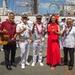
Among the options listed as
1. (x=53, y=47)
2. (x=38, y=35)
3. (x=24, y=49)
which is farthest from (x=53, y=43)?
(x=24, y=49)

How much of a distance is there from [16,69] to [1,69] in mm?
515

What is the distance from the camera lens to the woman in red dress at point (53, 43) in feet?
27.1

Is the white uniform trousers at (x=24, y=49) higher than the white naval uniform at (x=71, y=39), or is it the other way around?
the white naval uniform at (x=71, y=39)

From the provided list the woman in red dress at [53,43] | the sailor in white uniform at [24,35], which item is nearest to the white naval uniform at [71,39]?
the woman in red dress at [53,43]

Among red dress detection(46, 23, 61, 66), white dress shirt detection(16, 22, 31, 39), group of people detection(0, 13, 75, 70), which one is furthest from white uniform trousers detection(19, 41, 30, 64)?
red dress detection(46, 23, 61, 66)

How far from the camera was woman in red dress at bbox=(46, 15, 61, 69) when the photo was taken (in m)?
8.26

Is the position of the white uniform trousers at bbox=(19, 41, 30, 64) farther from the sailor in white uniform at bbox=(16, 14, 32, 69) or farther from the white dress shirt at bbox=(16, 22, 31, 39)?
the white dress shirt at bbox=(16, 22, 31, 39)

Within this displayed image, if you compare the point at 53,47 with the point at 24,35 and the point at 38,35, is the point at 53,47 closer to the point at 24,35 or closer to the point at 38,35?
the point at 38,35

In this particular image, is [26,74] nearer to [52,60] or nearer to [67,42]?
[52,60]

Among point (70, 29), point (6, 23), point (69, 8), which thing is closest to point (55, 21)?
point (70, 29)

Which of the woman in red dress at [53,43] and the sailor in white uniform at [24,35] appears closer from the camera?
the sailor in white uniform at [24,35]

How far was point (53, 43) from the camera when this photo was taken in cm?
847

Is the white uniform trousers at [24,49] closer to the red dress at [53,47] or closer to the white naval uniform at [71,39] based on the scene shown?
the red dress at [53,47]

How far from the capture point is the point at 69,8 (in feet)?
204
